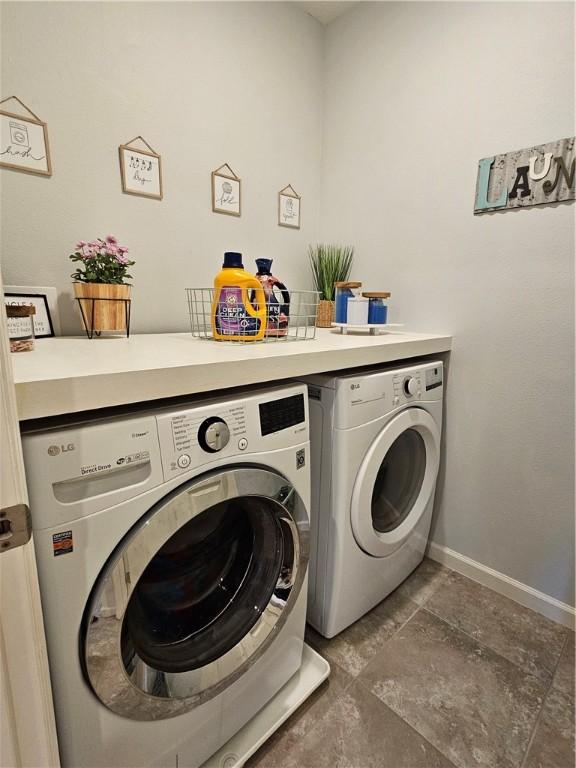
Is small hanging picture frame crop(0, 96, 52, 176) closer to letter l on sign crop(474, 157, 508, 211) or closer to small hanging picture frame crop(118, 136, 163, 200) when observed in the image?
small hanging picture frame crop(118, 136, 163, 200)

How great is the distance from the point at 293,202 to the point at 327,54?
0.71 m

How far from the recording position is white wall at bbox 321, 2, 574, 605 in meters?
1.14

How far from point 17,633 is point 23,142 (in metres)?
1.16

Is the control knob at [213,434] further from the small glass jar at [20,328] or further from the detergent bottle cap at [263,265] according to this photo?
the detergent bottle cap at [263,265]

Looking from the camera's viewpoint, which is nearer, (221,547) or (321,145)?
(221,547)

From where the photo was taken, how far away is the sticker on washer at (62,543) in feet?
1.70

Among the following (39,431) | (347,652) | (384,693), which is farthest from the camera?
(347,652)

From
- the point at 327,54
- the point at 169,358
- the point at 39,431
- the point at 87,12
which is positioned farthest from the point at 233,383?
the point at 327,54

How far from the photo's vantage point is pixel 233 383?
28.2 inches

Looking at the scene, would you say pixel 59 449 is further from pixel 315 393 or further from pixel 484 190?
pixel 484 190

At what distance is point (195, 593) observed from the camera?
32.6 inches

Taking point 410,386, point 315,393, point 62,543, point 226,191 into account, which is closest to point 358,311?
point 410,386

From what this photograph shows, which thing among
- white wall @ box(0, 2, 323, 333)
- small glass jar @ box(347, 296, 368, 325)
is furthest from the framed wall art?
small glass jar @ box(347, 296, 368, 325)

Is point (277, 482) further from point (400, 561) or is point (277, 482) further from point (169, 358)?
point (400, 561)
